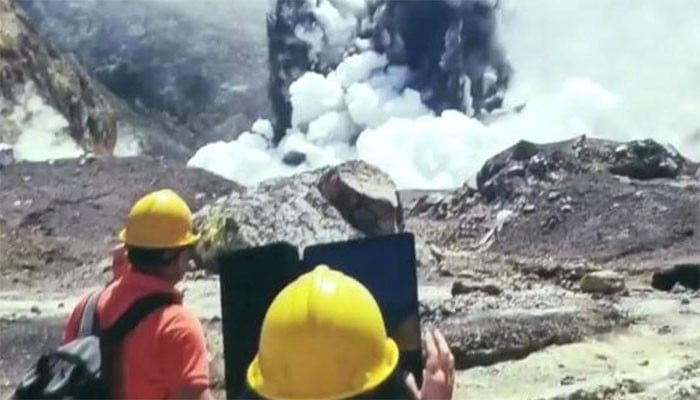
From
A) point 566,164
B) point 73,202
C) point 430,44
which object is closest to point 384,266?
point 73,202

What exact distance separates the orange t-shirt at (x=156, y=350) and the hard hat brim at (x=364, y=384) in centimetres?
85

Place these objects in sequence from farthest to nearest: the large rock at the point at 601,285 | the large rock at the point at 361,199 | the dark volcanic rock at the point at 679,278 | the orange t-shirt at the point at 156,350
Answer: the large rock at the point at 361,199, the dark volcanic rock at the point at 679,278, the large rock at the point at 601,285, the orange t-shirt at the point at 156,350

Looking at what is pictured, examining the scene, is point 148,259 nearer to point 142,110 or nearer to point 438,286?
point 438,286

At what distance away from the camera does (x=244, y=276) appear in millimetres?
3566

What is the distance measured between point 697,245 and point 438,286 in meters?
6.05

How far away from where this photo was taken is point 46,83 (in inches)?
1147

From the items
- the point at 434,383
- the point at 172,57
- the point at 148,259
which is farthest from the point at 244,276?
the point at 172,57

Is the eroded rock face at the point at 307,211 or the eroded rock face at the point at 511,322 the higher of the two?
the eroded rock face at the point at 511,322

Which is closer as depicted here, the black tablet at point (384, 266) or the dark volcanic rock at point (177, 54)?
the black tablet at point (384, 266)

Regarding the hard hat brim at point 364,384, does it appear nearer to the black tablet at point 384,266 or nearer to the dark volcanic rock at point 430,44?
the black tablet at point 384,266

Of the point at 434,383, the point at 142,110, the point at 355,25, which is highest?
the point at 434,383

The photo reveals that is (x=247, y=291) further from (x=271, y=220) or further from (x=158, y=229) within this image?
(x=271, y=220)

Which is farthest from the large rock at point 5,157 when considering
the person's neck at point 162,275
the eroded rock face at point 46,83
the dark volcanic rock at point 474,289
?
the person's neck at point 162,275

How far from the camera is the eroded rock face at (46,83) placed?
1081 inches
